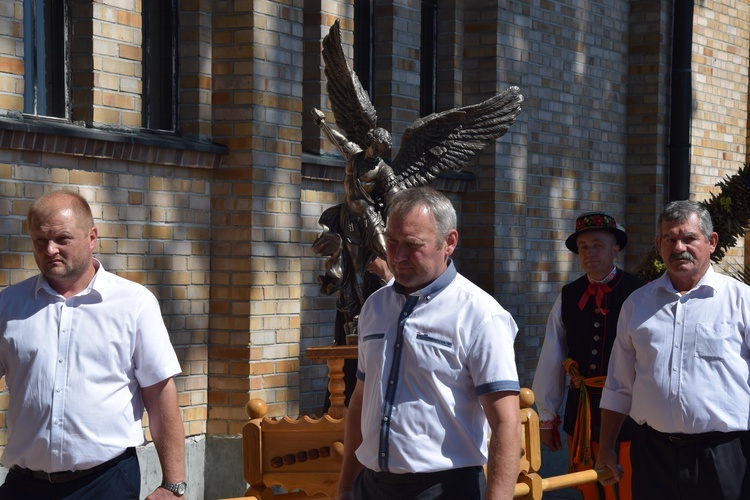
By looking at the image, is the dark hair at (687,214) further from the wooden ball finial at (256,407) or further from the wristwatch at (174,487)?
the wristwatch at (174,487)

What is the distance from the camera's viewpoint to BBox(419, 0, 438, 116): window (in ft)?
32.2

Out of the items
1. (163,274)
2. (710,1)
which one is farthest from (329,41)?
(710,1)

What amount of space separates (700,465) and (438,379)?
5.76ft

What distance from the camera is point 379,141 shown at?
20.6 ft

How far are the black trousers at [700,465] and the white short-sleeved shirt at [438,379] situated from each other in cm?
153

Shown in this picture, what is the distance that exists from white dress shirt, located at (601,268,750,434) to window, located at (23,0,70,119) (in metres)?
3.30

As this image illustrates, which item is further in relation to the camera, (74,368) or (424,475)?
(74,368)

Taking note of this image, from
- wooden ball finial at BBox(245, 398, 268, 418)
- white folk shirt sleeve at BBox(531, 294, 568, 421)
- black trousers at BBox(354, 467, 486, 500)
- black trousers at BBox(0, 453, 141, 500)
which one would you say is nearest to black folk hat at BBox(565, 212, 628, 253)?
white folk shirt sleeve at BBox(531, 294, 568, 421)

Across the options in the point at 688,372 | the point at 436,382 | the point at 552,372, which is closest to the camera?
the point at 436,382

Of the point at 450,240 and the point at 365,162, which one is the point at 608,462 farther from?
the point at 365,162

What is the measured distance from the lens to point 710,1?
1272 cm

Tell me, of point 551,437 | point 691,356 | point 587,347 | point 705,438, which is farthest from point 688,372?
point 551,437

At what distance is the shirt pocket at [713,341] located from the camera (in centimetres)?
489

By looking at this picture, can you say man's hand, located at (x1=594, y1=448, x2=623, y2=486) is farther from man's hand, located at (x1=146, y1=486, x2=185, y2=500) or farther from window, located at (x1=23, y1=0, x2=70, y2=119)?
window, located at (x1=23, y1=0, x2=70, y2=119)
